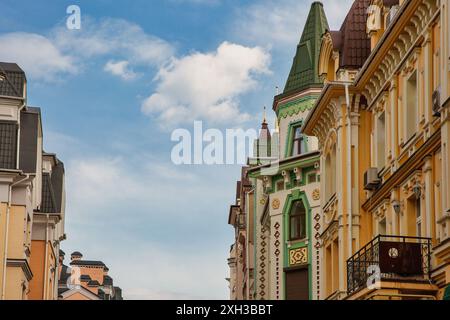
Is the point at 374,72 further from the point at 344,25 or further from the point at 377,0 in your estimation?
the point at 344,25

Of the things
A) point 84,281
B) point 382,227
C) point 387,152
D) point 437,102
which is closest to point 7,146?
point 382,227

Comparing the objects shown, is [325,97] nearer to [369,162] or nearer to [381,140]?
[369,162]

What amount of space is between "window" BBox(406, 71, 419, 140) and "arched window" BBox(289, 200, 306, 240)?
688 inches

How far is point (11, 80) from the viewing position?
44125 millimetres

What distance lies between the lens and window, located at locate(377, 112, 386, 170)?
97.3 ft

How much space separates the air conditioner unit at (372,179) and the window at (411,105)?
2.97 m

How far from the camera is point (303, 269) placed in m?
43.7

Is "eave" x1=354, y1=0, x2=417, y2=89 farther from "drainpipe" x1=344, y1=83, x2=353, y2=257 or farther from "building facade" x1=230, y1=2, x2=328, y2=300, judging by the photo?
"building facade" x1=230, y1=2, x2=328, y2=300

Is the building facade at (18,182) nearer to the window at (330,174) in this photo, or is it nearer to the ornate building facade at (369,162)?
the ornate building facade at (369,162)

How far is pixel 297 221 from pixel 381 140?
48.5ft

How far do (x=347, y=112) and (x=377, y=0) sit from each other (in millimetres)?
3322

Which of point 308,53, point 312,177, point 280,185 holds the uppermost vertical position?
point 308,53

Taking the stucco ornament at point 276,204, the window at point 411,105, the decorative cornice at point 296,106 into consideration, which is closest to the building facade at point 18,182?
the stucco ornament at point 276,204
